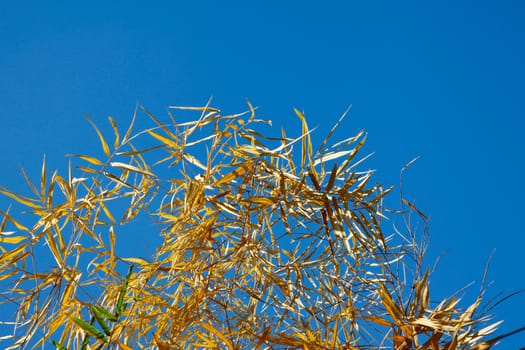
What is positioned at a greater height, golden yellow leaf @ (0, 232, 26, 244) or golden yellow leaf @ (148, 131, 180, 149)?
golden yellow leaf @ (148, 131, 180, 149)

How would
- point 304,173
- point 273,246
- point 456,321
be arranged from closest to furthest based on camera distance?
point 456,321, point 304,173, point 273,246

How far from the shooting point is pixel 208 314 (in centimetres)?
154

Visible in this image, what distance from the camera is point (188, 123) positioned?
5.02 ft

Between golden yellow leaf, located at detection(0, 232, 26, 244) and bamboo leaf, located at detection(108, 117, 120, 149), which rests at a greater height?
bamboo leaf, located at detection(108, 117, 120, 149)

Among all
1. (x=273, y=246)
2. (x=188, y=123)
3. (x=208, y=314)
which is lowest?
(x=208, y=314)

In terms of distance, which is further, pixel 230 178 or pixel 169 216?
pixel 169 216

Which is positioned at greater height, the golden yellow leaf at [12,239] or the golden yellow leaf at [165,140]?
the golden yellow leaf at [165,140]

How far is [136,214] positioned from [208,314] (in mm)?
285

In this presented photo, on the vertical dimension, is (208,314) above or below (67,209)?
below

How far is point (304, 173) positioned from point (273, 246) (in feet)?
0.69

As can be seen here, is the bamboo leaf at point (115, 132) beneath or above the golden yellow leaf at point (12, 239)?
above

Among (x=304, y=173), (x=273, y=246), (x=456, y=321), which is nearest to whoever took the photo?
(x=456, y=321)

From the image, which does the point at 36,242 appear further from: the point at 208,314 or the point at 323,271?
the point at 323,271

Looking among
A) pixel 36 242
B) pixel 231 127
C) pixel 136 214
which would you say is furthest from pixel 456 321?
pixel 36 242
